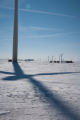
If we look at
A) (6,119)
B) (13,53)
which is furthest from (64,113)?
(13,53)

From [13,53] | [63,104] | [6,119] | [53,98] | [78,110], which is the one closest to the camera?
[6,119]

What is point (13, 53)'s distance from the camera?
5.91m

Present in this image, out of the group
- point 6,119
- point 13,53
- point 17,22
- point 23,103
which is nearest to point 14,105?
point 23,103

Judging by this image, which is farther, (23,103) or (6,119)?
(23,103)

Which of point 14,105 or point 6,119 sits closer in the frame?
point 6,119

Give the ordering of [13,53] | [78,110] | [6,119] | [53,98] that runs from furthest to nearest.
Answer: [13,53], [53,98], [78,110], [6,119]

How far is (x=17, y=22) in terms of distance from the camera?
243 inches

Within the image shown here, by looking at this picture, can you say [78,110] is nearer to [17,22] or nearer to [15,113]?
[15,113]

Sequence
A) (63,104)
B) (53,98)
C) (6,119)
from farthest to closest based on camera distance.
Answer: (53,98), (63,104), (6,119)

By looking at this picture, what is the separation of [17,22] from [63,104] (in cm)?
608

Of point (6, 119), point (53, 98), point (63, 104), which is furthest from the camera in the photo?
point (53, 98)

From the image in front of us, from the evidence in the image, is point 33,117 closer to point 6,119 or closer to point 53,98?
point 6,119

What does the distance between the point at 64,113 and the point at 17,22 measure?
244 inches

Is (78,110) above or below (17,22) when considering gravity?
below
